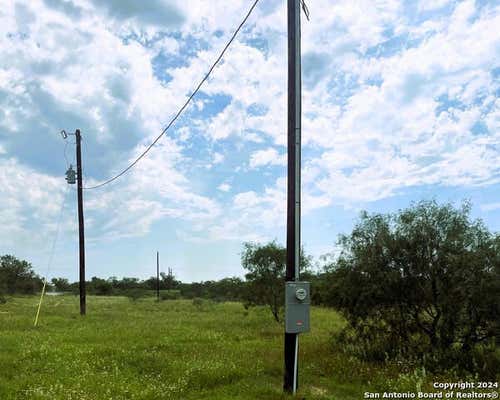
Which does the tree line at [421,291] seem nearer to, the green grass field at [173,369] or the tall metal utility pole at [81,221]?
the green grass field at [173,369]

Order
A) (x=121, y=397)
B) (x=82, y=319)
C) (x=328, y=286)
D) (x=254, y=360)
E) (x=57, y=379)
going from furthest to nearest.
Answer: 1. (x=82, y=319)
2. (x=328, y=286)
3. (x=254, y=360)
4. (x=57, y=379)
5. (x=121, y=397)

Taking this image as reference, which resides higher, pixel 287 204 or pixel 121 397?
pixel 287 204

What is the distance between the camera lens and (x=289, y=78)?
918 centimetres

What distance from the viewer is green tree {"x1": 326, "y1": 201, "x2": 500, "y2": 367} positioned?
9727 millimetres

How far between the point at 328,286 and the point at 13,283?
64.0 m

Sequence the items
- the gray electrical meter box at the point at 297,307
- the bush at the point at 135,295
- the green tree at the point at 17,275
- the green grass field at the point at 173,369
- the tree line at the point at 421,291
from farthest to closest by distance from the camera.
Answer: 1. the green tree at the point at 17,275
2. the bush at the point at 135,295
3. the tree line at the point at 421,291
4. the gray electrical meter box at the point at 297,307
5. the green grass field at the point at 173,369

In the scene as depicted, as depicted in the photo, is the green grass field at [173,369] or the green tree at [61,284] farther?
the green tree at [61,284]

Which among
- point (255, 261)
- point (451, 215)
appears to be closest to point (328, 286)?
point (451, 215)

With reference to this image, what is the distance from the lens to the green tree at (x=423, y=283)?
9.73 metres

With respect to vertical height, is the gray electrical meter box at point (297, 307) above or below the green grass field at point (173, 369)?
above

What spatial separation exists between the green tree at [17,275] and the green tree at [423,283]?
6308 cm

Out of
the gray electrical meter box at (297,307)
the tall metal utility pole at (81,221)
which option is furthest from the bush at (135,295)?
the gray electrical meter box at (297,307)

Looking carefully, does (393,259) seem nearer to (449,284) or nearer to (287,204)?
(449,284)

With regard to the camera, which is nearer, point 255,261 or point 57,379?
point 57,379
